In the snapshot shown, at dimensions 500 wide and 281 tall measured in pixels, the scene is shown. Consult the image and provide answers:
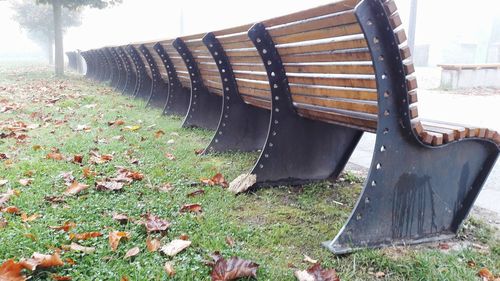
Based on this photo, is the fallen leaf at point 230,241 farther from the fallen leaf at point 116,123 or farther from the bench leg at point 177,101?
the bench leg at point 177,101

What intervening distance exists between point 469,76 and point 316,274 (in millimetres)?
14075

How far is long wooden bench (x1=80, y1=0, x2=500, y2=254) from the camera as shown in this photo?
2168 millimetres

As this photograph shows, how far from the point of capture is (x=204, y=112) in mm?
5844

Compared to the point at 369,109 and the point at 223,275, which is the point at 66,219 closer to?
the point at 223,275

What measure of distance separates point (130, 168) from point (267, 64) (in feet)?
4.85

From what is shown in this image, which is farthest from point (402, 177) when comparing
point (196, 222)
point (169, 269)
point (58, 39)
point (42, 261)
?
point (58, 39)

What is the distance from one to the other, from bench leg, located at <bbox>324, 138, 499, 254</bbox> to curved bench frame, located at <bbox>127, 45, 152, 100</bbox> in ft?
23.0

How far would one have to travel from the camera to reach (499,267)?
2.23 m

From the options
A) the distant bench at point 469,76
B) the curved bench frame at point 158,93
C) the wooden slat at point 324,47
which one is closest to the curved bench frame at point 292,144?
the wooden slat at point 324,47

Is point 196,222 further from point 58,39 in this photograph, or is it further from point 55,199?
point 58,39

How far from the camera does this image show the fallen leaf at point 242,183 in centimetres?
327

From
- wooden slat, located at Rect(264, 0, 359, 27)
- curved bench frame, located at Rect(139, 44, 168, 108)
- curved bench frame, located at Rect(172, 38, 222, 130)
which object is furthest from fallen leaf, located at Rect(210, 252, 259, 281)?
curved bench frame, located at Rect(139, 44, 168, 108)

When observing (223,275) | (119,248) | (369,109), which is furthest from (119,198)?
(369,109)

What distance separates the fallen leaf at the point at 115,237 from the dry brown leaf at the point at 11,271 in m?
0.42
